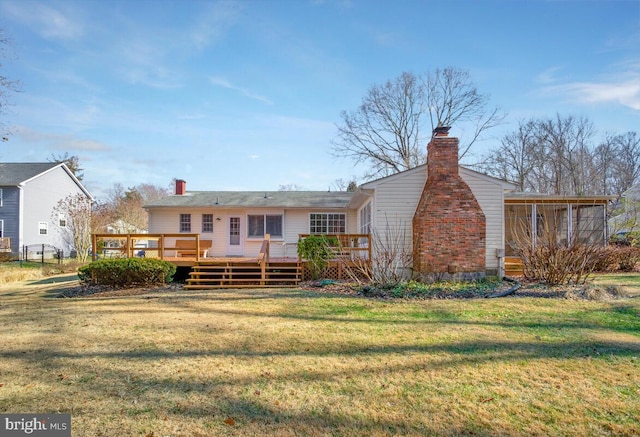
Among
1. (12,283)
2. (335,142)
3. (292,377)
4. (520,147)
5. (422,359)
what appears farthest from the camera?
(520,147)

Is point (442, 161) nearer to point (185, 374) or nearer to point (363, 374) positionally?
point (363, 374)

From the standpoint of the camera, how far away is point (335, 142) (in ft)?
101

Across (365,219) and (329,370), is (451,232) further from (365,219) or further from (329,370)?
(329,370)

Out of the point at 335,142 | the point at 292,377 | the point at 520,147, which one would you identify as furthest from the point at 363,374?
the point at 520,147

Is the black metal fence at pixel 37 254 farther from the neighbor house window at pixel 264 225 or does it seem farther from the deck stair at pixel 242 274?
the deck stair at pixel 242 274

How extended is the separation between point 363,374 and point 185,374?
2.03 m

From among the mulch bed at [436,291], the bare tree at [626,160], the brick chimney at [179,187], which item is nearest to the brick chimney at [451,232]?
the mulch bed at [436,291]

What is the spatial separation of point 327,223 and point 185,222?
272 inches

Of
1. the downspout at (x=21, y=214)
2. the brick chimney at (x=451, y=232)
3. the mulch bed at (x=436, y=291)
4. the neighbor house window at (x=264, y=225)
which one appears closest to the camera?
the mulch bed at (x=436, y=291)

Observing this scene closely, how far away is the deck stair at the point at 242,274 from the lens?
36.8 feet

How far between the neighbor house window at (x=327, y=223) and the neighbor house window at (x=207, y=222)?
481 cm

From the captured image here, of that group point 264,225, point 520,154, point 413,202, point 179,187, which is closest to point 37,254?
point 179,187

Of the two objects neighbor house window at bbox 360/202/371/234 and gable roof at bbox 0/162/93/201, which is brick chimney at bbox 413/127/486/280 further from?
gable roof at bbox 0/162/93/201

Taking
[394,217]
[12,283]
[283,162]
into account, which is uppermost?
[283,162]
